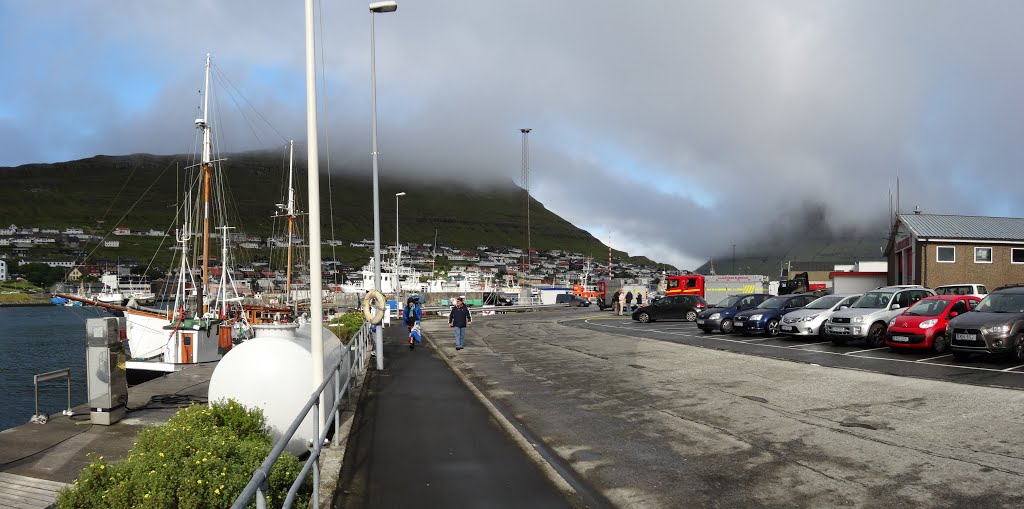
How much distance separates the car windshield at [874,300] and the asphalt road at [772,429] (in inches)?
124

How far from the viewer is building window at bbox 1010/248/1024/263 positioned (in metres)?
36.5

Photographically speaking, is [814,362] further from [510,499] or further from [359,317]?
[359,317]

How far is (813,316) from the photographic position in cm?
2277

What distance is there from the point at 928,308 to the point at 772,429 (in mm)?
11404

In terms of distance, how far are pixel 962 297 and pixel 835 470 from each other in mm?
13807

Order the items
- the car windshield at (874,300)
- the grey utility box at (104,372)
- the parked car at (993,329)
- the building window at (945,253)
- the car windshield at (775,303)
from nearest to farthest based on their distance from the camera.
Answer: the grey utility box at (104,372) < the parked car at (993,329) < the car windshield at (874,300) < the car windshield at (775,303) < the building window at (945,253)

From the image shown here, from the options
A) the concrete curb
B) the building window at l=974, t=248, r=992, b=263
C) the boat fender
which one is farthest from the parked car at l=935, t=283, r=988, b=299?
the boat fender

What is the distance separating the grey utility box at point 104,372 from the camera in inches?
496

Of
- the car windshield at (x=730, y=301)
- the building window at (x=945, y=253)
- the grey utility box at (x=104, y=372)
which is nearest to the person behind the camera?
the grey utility box at (x=104, y=372)

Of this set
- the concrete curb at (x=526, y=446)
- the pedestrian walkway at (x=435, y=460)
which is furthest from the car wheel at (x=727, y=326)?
the pedestrian walkway at (x=435, y=460)

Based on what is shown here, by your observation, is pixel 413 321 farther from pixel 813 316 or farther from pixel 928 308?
pixel 928 308

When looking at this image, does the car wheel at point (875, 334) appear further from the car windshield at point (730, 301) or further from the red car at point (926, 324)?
the car windshield at point (730, 301)

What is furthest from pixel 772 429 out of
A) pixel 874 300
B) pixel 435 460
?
pixel 874 300

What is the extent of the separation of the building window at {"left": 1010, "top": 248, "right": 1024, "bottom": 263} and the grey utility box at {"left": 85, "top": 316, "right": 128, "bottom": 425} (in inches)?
1623
